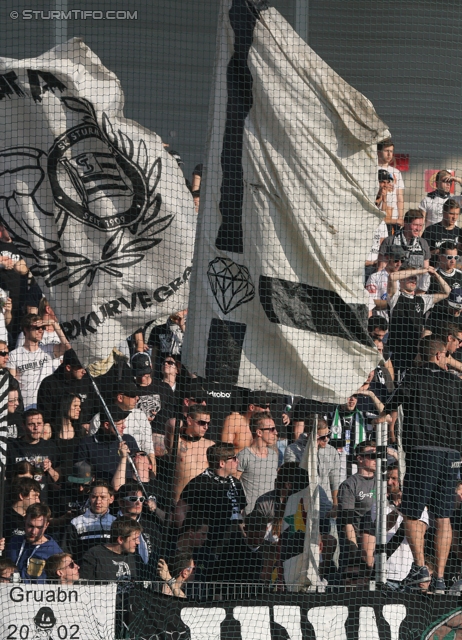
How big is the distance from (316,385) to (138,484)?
1324 millimetres

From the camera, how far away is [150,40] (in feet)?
32.8

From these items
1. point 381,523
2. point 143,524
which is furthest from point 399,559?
point 143,524

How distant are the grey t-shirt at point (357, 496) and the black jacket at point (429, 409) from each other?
38 centimetres

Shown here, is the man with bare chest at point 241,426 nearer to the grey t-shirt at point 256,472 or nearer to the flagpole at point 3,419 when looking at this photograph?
the grey t-shirt at point 256,472

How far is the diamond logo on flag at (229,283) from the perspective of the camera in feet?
22.9

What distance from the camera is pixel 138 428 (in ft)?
25.3

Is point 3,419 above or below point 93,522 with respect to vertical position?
above

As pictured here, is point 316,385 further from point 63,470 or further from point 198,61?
point 198,61

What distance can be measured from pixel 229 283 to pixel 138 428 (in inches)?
51.9

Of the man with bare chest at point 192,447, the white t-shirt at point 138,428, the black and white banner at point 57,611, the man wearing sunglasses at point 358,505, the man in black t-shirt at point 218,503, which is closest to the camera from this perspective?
the black and white banner at point 57,611

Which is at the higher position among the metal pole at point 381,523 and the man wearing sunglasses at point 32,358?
the man wearing sunglasses at point 32,358

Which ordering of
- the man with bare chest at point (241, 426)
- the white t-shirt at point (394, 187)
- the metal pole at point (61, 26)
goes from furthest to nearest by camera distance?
the metal pole at point (61, 26), the white t-shirt at point (394, 187), the man with bare chest at point (241, 426)

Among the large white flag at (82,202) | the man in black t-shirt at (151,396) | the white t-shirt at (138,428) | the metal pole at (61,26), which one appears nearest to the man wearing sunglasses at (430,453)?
the man in black t-shirt at (151,396)

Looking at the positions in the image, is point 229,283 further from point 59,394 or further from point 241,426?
point 59,394
